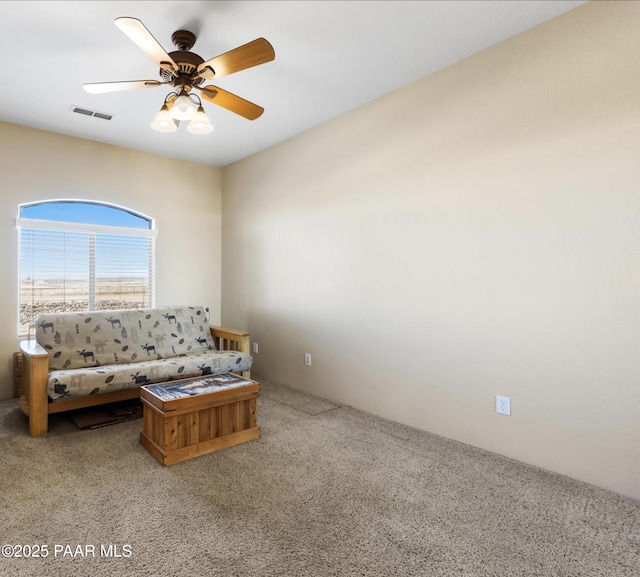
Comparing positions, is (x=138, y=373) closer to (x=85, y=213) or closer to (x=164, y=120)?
(x=164, y=120)

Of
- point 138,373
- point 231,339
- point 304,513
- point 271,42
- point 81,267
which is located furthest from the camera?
point 81,267

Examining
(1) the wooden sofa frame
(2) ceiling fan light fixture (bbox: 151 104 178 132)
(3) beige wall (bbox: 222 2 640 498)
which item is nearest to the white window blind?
(1) the wooden sofa frame

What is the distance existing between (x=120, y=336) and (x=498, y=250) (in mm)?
3241

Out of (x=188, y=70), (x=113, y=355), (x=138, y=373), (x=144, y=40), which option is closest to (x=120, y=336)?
(x=113, y=355)

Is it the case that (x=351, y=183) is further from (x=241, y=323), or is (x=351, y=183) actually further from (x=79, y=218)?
(x=79, y=218)

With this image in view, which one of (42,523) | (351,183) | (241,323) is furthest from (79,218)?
(42,523)

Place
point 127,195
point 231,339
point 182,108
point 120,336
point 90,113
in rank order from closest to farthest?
point 182,108
point 90,113
point 120,336
point 231,339
point 127,195

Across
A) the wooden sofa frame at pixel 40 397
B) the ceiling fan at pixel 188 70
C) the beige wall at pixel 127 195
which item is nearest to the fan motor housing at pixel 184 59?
the ceiling fan at pixel 188 70

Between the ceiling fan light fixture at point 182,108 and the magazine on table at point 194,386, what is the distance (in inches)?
65.3

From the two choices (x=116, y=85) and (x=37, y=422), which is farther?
(x=37, y=422)

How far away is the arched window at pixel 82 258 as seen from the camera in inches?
153

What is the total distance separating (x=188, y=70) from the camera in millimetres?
2334


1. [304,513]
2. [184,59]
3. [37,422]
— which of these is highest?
[184,59]

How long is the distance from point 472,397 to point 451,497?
31.2 inches
